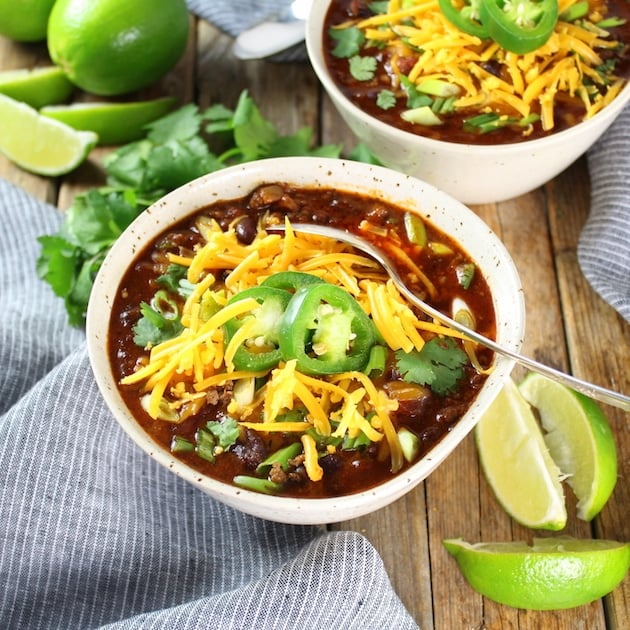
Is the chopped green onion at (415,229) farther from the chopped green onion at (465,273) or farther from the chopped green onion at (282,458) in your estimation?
the chopped green onion at (282,458)

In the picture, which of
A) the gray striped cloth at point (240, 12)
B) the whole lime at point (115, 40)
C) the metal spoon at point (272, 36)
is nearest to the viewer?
the whole lime at point (115, 40)

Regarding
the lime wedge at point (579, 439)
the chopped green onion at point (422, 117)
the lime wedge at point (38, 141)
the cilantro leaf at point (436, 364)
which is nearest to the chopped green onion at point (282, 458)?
the cilantro leaf at point (436, 364)

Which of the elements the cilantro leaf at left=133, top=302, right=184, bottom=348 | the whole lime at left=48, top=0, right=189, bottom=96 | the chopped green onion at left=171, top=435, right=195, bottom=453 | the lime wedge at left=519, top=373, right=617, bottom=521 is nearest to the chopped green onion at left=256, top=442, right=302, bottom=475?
the chopped green onion at left=171, top=435, right=195, bottom=453

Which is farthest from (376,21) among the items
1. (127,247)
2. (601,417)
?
(601,417)

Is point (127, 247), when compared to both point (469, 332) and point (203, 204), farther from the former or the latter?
point (469, 332)

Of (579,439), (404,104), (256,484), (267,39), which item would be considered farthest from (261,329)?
(267,39)
